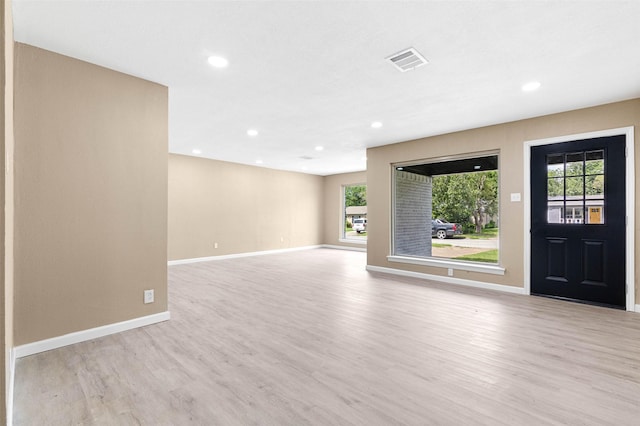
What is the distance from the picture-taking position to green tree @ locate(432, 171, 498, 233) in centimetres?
515

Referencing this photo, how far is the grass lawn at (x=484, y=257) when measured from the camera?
4.94 meters

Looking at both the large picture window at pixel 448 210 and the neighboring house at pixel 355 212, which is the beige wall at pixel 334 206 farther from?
the large picture window at pixel 448 210

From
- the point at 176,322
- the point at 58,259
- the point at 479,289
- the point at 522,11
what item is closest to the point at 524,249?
the point at 479,289

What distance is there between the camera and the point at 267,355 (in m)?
2.51

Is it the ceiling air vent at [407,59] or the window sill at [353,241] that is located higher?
the ceiling air vent at [407,59]

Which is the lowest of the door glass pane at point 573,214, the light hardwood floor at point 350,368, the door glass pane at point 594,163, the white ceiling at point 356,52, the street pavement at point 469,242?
the light hardwood floor at point 350,368

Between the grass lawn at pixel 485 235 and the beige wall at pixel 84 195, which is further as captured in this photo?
the grass lawn at pixel 485 235

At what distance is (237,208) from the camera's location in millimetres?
8258

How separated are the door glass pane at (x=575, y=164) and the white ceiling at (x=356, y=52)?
2.12 feet

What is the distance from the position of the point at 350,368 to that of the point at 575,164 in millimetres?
4145

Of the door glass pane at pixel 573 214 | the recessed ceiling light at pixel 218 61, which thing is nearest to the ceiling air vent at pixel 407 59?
the recessed ceiling light at pixel 218 61

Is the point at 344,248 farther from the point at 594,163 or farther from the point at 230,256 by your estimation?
the point at 594,163

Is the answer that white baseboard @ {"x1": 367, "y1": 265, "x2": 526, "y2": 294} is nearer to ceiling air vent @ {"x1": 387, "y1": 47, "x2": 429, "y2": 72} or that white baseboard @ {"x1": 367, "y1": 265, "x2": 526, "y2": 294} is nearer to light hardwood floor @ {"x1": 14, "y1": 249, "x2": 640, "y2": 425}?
light hardwood floor @ {"x1": 14, "y1": 249, "x2": 640, "y2": 425}

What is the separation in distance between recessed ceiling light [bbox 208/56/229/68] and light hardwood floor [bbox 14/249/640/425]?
2606 millimetres
